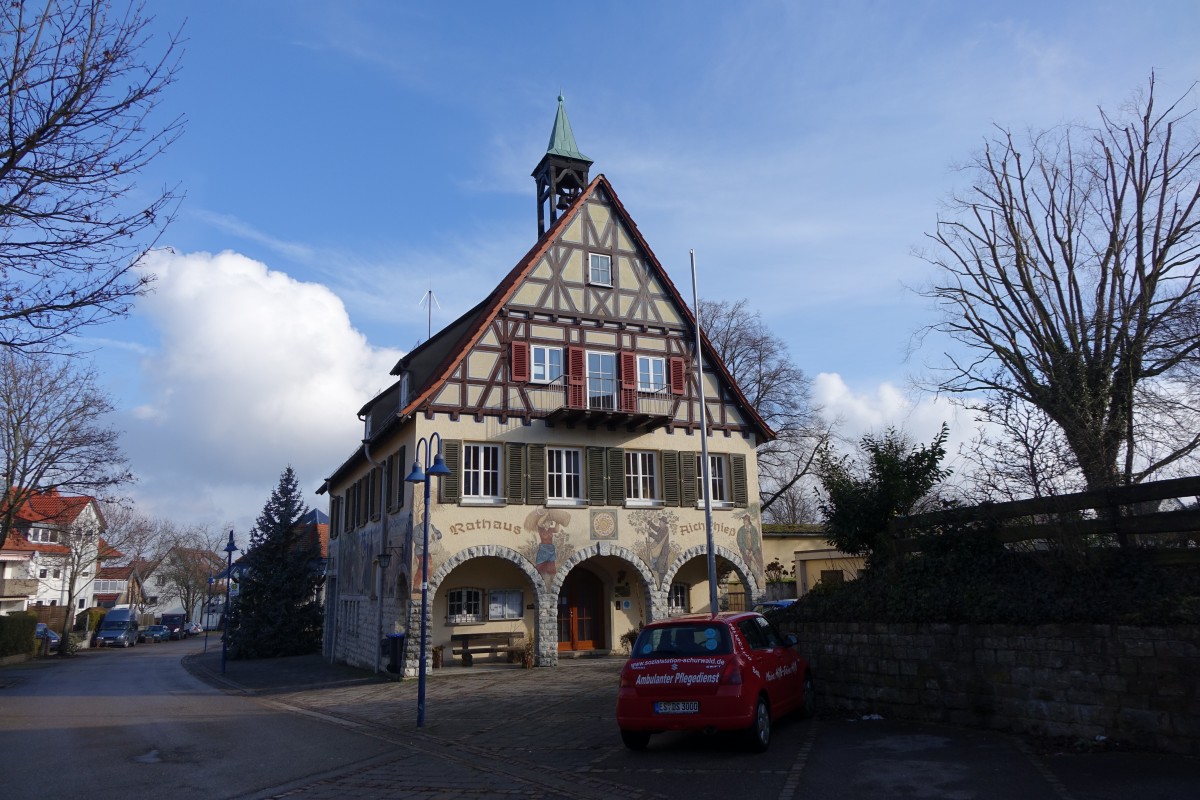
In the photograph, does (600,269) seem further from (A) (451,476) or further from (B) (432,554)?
(B) (432,554)

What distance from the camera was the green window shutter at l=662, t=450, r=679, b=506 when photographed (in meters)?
26.2

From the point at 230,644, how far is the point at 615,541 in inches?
882

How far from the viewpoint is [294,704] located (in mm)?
19062

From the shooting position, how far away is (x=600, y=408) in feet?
81.4

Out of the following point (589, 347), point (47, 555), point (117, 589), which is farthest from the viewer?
point (117, 589)

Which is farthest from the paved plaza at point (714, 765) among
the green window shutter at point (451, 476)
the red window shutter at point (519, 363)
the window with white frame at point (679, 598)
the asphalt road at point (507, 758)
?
the window with white frame at point (679, 598)

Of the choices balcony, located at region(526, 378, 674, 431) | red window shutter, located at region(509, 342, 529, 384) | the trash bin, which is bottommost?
the trash bin

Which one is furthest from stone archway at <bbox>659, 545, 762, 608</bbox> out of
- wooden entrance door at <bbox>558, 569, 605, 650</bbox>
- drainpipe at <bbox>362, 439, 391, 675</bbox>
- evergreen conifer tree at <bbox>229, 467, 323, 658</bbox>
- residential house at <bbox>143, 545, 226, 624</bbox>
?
residential house at <bbox>143, 545, 226, 624</bbox>

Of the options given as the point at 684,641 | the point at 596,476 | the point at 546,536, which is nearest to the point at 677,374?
the point at 596,476

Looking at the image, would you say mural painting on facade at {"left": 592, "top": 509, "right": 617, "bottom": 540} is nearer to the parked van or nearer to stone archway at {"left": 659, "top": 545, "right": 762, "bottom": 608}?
stone archway at {"left": 659, "top": 545, "right": 762, "bottom": 608}

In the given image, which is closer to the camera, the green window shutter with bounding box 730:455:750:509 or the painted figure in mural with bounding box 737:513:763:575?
the painted figure in mural with bounding box 737:513:763:575

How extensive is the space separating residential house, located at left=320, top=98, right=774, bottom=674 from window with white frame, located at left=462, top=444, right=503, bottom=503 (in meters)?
0.04

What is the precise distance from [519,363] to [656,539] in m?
6.54

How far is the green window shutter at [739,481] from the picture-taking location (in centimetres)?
2742
